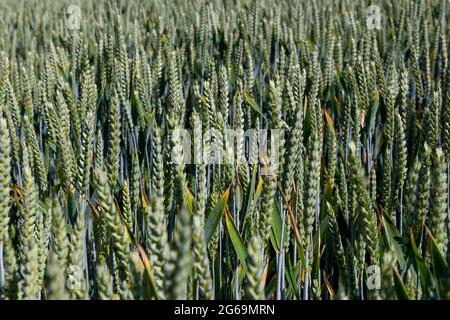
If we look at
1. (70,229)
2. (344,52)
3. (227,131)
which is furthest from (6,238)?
(344,52)

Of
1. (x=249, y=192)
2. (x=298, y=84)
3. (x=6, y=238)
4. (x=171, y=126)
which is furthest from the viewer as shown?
(x=298, y=84)

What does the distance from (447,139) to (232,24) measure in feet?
6.01

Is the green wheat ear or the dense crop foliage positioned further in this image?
the green wheat ear

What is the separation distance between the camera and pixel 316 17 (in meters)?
2.70

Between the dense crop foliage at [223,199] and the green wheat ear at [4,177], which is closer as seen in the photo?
the dense crop foliage at [223,199]

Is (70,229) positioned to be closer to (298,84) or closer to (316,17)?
(298,84)

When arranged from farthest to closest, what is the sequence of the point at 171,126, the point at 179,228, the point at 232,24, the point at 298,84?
the point at 232,24, the point at 298,84, the point at 171,126, the point at 179,228

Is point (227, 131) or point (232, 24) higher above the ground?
point (232, 24)

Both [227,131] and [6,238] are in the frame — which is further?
[227,131]
